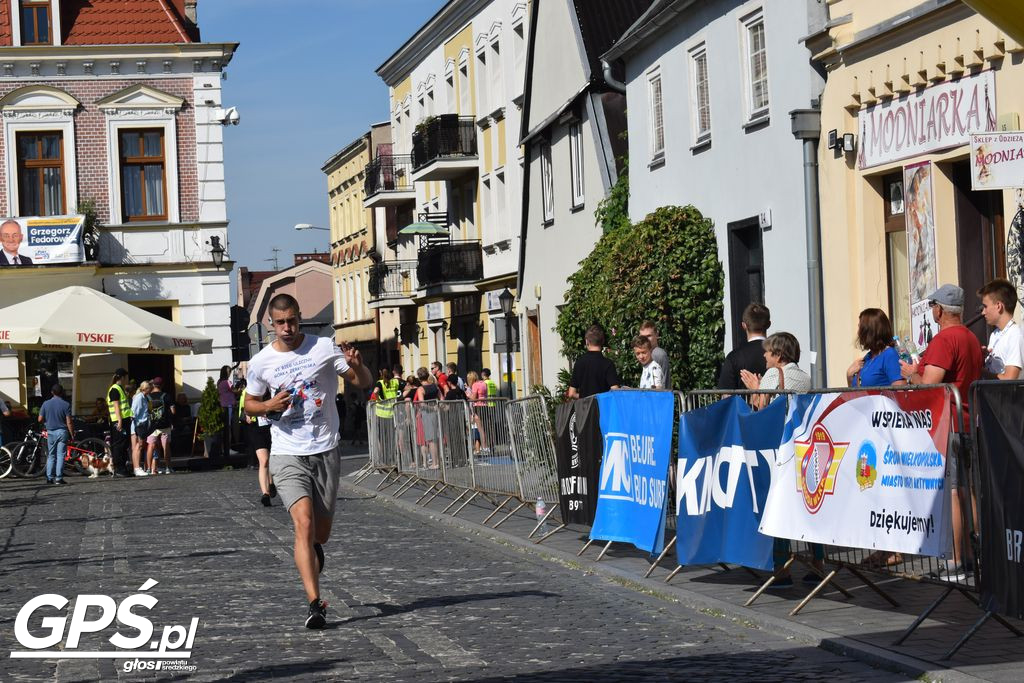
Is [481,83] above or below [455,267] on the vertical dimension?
above

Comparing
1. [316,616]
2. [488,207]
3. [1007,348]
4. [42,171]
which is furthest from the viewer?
[488,207]

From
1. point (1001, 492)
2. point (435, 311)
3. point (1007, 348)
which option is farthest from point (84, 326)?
point (1001, 492)

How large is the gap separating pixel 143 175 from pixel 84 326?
27.5 ft

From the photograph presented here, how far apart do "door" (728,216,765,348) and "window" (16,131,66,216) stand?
783 inches

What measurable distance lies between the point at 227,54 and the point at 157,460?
10.7 meters

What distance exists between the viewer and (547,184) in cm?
3234

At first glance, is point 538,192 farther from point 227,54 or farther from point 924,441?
point 924,441

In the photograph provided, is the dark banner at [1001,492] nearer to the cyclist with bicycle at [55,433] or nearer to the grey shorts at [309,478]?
the grey shorts at [309,478]

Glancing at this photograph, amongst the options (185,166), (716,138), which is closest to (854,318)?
(716,138)

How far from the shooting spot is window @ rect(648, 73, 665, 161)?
24.4 m

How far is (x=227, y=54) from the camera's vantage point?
36.4 m

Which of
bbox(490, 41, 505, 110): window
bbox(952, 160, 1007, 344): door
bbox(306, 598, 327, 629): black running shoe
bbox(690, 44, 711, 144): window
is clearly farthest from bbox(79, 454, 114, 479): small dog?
bbox(306, 598, 327, 629): black running shoe

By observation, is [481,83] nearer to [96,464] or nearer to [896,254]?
[96,464]

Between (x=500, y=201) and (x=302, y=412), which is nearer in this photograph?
(x=302, y=412)
